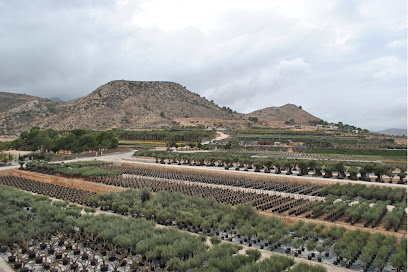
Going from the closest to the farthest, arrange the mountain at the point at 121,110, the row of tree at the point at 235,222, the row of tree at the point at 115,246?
1. the row of tree at the point at 115,246
2. the row of tree at the point at 235,222
3. the mountain at the point at 121,110

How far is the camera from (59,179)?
30.9 m

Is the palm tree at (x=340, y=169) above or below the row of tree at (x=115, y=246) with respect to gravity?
above

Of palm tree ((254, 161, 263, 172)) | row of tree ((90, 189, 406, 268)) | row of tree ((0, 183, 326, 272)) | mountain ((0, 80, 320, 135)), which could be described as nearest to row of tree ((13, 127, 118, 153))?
palm tree ((254, 161, 263, 172))

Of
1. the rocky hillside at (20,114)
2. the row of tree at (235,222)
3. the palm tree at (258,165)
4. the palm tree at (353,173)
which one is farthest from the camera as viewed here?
the rocky hillside at (20,114)

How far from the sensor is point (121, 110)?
414ft

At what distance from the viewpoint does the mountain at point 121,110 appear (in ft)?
375

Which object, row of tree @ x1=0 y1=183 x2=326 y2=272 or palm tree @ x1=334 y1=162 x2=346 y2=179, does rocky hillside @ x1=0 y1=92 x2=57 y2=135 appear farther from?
palm tree @ x1=334 y1=162 x2=346 y2=179

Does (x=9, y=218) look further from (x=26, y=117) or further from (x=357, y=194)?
(x=26, y=117)

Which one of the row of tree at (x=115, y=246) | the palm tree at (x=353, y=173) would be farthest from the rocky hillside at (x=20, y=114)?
the palm tree at (x=353, y=173)

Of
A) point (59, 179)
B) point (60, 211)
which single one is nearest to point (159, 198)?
point (60, 211)

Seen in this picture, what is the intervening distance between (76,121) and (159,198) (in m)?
103

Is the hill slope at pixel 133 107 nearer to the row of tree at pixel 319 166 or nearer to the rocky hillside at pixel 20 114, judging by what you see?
the rocky hillside at pixel 20 114

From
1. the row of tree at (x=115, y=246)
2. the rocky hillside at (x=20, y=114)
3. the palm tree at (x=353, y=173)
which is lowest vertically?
the row of tree at (x=115, y=246)

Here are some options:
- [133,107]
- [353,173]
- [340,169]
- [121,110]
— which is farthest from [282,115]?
[353,173]
